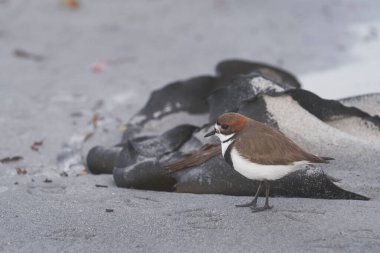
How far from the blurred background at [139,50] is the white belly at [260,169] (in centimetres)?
192

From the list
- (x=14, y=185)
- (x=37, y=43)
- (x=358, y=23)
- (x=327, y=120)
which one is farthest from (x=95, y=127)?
(x=358, y=23)

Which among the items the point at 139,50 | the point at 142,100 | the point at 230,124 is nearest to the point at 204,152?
the point at 230,124

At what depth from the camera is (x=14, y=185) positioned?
445 cm

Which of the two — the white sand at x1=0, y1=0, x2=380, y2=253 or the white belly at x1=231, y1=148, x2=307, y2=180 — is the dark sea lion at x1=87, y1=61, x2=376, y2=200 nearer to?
the white sand at x1=0, y1=0, x2=380, y2=253

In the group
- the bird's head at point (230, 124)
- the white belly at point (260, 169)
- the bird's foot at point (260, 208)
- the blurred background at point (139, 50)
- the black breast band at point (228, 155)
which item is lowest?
the bird's foot at point (260, 208)

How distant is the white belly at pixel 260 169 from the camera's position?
3732 mm

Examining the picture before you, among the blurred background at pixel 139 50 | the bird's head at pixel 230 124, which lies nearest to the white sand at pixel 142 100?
the blurred background at pixel 139 50

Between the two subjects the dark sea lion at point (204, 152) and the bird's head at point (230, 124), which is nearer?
the bird's head at point (230, 124)

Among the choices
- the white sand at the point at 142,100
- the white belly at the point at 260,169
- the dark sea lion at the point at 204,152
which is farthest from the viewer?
the dark sea lion at the point at 204,152

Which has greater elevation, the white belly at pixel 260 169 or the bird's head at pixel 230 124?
the bird's head at pixel 230 124

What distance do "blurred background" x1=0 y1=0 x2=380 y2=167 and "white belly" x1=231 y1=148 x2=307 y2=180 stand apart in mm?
1919

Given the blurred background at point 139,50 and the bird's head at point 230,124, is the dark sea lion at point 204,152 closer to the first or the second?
the bird's head at point 230,124

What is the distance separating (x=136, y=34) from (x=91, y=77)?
4.61 ft

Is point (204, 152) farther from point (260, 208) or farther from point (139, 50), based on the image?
point (139, 50)
